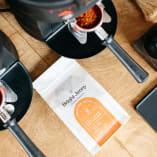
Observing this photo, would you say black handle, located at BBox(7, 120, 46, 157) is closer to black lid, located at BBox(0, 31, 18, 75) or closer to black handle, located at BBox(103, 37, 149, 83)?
black lid, located at BBox(0, 31, 18, 75)

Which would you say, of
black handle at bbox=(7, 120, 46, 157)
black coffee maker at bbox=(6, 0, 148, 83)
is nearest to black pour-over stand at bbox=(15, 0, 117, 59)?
black coffee maker at bbox=(6, 0, 148, 83)

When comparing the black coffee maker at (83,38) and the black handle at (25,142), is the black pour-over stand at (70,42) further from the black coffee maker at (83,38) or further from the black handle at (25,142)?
the black handle at (25,142)

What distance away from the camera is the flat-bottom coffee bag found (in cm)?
66

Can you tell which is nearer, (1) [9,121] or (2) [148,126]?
(1) [9,121]

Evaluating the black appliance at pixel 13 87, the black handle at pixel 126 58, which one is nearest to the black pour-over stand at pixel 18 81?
the black appliance at pixel 13 87

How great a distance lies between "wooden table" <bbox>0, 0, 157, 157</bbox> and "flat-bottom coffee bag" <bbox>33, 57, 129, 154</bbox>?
0.02 metres

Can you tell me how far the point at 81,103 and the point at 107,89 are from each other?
0.08 m

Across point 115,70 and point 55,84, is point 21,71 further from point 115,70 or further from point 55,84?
point 115,70

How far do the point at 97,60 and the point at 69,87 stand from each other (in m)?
0.11

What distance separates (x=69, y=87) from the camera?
67cm

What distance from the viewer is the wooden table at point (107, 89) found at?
0.65 m

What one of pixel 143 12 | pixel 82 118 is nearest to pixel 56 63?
pixel 82 118

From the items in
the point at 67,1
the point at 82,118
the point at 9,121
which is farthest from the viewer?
the point at 82,118

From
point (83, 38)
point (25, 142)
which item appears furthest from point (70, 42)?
point (25, 142)
